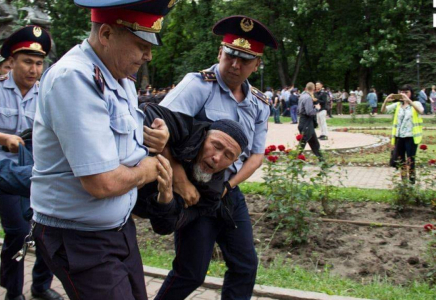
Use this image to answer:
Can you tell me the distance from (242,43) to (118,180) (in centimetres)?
159

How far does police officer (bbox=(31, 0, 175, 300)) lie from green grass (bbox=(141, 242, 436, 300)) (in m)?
2.22

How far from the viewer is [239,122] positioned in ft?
10.5


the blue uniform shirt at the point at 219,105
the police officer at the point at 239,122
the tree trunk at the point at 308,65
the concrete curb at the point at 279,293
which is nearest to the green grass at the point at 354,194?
the concrete curb at the point at 279,293

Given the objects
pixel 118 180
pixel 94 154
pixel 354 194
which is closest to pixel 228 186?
pixel 118 180

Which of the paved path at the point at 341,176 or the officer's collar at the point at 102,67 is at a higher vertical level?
the officer's collar at the point at 102,67

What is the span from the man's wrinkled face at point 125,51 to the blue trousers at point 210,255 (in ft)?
3.98

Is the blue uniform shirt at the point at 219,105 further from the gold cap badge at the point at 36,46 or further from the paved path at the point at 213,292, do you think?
the gold cap badge at the point at 36,46

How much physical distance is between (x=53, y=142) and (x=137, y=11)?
0.63 meters

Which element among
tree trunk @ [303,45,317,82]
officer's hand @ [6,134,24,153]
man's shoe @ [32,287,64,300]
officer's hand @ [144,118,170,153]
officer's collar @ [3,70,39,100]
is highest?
tree trunk @ [303,45,317,82]

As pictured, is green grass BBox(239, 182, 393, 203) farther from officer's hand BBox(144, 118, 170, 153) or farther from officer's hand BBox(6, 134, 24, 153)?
officer's hand BBox(144, 118, 170, 153)

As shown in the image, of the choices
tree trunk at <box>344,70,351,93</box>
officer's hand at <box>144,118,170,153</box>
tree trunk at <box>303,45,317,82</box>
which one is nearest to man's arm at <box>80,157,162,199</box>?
officer's hand at <box>144,118,170,153</box>

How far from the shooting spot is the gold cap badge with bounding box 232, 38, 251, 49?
3186 millimetres

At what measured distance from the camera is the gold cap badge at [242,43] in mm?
3186

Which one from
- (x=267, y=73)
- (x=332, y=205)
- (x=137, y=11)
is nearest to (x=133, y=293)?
(x=137, y=11)
